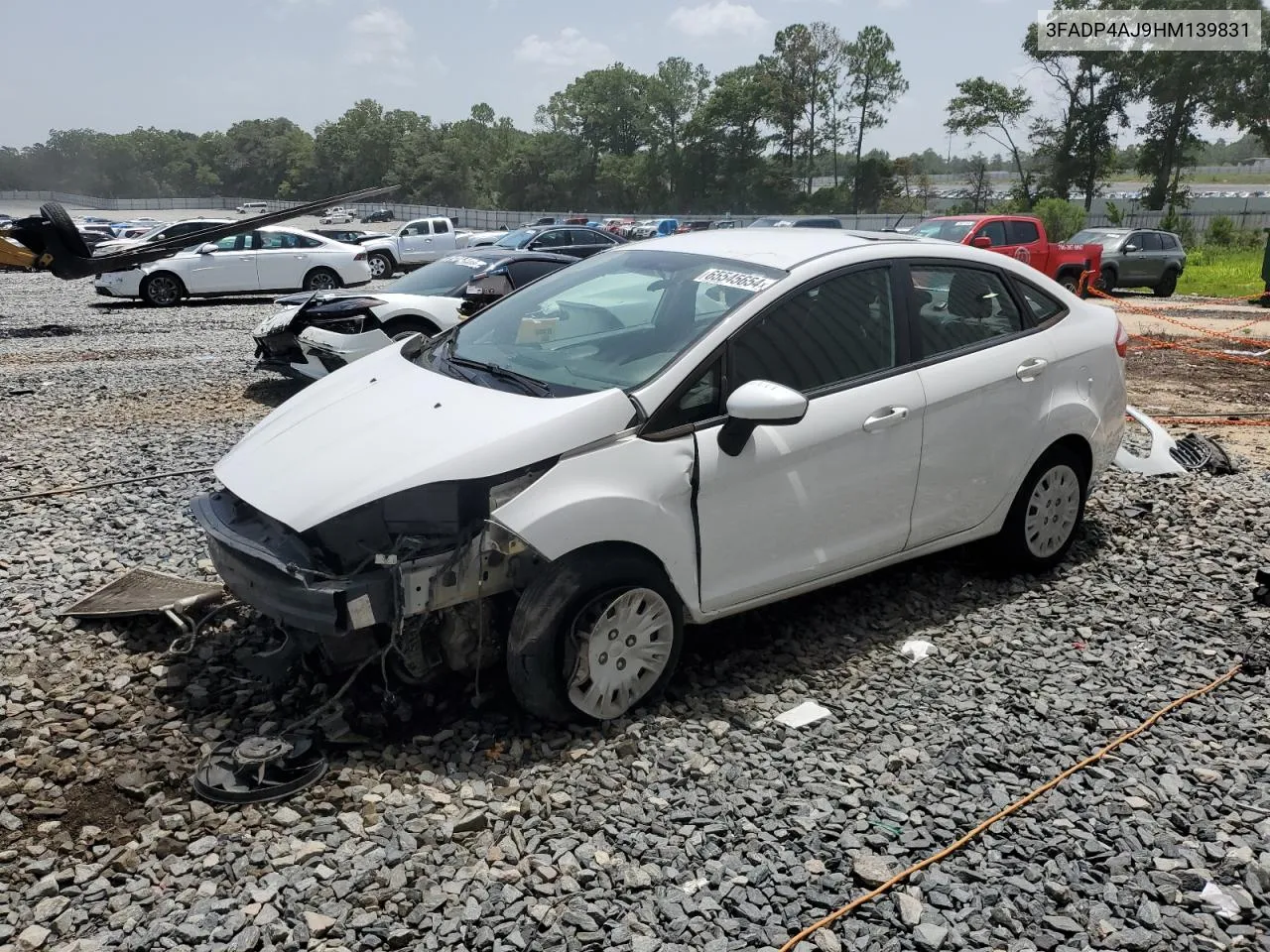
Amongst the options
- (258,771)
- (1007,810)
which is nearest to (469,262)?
(258,771)

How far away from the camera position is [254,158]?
476ft

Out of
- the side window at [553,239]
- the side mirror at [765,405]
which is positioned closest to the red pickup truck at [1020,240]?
the side window at [553,239]

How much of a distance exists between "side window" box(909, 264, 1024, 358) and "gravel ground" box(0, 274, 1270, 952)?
1.29 metres

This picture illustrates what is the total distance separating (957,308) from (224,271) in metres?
18.5

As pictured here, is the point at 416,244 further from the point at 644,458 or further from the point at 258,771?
the point at 258,771

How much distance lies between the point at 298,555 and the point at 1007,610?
331cm

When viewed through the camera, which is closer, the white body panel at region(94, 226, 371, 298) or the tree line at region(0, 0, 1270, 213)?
the white body panel at region(94, 226, 371, 298)

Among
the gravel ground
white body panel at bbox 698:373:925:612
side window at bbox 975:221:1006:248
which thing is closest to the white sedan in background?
side window at bbox 975:221:1006:248

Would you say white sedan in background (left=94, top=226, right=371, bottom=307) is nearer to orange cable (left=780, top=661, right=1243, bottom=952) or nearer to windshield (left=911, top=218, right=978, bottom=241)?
windshield (left=911, top=218, right=978, bottom=241)

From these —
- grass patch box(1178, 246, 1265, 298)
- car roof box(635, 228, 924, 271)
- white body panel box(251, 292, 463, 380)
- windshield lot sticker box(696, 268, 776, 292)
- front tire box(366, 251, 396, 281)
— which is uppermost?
car roof box(635, 228, 924, 271)

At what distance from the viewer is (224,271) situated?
2017 centimetres

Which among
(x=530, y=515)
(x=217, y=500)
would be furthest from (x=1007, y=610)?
(x=217, y=500)

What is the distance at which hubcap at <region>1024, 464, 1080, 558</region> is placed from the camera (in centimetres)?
511

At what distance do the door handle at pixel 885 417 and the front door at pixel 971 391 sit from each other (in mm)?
193
